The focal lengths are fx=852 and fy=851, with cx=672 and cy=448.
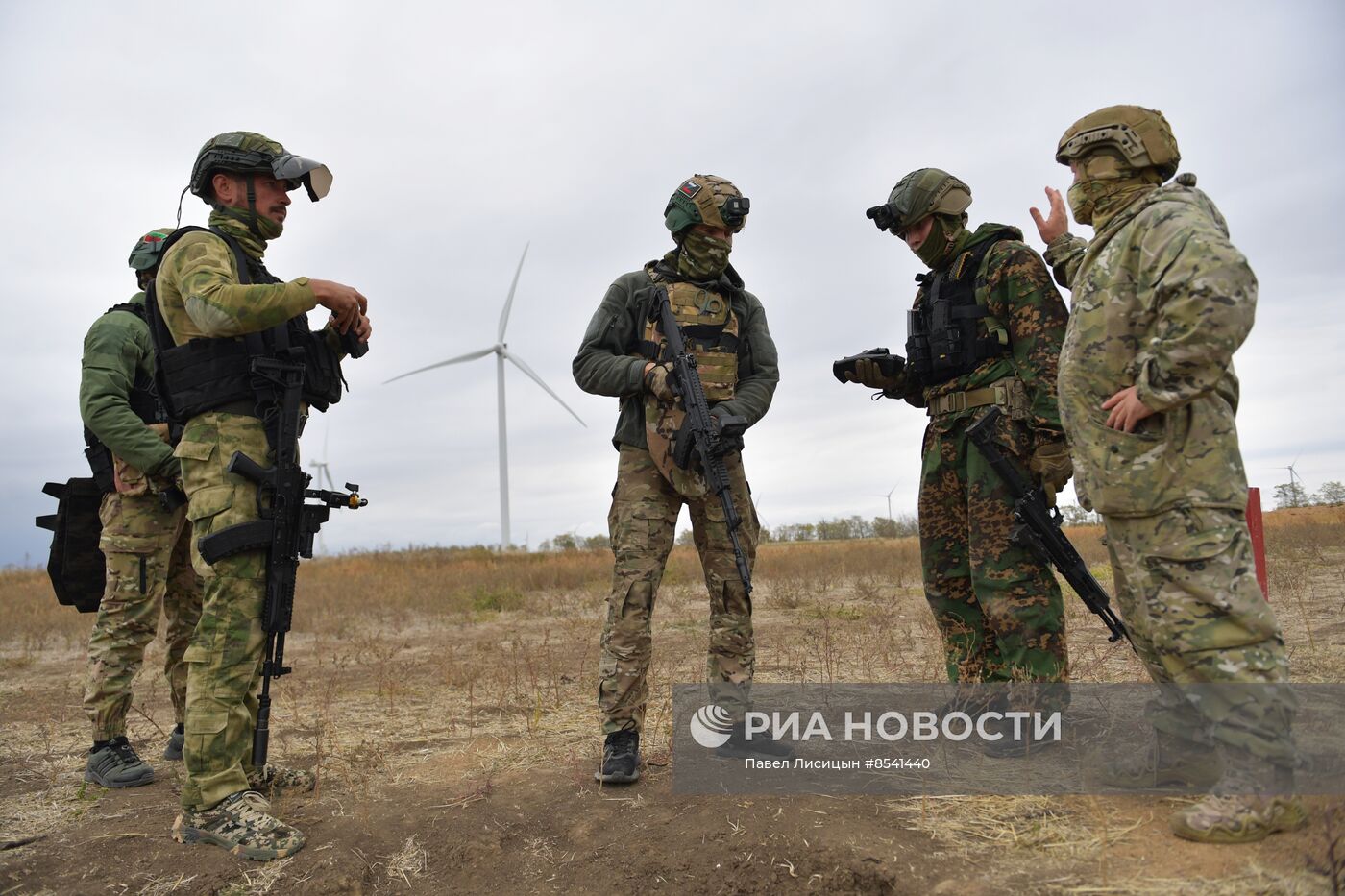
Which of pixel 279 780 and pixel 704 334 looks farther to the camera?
pixel 704 334

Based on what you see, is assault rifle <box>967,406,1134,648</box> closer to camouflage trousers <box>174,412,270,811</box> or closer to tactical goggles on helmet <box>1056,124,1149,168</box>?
tactical goggles on helmet <box>1056,124,1149,168</box>

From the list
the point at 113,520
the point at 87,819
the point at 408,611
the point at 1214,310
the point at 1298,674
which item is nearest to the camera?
the point at 1214,310

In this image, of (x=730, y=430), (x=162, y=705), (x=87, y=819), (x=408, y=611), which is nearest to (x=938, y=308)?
(x=730, y=430)

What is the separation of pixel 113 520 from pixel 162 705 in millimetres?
2613

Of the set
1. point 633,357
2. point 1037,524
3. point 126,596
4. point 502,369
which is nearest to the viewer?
point 1037,524

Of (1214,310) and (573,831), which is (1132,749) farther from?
(573,831)

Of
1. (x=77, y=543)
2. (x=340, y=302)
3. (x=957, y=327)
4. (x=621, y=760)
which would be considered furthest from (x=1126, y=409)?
(x=77, y=543)

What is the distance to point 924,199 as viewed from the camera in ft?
14.1

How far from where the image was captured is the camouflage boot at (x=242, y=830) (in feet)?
10.3

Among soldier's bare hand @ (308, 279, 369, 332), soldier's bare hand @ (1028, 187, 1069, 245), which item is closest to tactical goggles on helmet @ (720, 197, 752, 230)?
soldier's bare hand @ (1028, 187, 1069, 245)

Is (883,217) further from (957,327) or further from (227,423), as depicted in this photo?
(227,423)

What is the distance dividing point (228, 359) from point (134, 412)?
1455 millimetres

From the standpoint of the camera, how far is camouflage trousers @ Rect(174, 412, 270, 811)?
3309mm

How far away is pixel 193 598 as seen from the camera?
15.1 ft
